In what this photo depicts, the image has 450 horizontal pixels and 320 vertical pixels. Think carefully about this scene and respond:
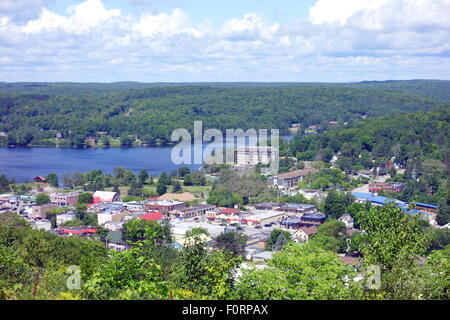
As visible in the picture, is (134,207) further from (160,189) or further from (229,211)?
(229,211)

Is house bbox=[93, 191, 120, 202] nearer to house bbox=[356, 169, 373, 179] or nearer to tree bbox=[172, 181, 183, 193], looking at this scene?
tree bbox=[172, 181, 183, 193]

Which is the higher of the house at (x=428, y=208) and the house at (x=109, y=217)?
the house at (x=109, y=217)

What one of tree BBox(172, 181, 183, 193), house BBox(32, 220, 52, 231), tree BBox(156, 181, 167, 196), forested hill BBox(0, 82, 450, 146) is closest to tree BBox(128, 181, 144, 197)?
tree BBox(156, 181, 167, 196)

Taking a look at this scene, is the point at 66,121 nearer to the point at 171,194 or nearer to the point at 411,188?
the point at 171,194

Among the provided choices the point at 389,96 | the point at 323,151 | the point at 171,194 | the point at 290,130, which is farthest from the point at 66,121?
the point at 389,96

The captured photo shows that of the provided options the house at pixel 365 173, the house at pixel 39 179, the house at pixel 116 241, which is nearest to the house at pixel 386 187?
Answer: the house at pixel 365 173

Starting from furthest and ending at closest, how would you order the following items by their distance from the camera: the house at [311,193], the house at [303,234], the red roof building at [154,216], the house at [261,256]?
the house at [311,193] < the red roof building at [154,216] < the house at [303,234] < the house at [261,256]

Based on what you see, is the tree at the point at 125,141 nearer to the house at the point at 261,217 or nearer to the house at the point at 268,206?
the house at the point at 268,206
